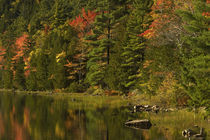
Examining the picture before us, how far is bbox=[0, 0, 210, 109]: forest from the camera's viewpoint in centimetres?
2266

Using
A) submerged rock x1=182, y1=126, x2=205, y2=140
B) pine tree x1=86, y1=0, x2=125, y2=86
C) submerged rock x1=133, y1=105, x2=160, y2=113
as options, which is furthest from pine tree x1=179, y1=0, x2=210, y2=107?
pine tree x1=86, y1=0, x2=125, y2=86

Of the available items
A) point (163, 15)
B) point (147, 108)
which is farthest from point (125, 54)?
point (147, 108)

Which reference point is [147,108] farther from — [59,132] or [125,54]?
[125,54]

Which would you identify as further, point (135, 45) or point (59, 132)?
point (135, 45)

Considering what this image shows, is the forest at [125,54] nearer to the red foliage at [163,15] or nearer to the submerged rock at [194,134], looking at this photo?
the red foliage at [163,15]

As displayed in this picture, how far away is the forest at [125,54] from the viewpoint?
22.7 metres

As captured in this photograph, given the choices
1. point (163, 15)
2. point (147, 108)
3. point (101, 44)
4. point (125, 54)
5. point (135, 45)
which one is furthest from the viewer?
point (101, 44)

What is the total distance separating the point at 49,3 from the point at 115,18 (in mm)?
65338

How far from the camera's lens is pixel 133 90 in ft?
146

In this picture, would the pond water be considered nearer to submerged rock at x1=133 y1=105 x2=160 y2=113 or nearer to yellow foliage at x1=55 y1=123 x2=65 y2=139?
yellow foliage at x1=55 y1=123 x2=65 y2=139

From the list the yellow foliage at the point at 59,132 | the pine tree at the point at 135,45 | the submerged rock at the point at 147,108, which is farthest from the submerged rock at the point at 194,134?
the pine tree at the point at 135,45

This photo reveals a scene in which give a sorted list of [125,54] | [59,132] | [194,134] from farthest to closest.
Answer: [125,54] → [59,132] → [194,134]

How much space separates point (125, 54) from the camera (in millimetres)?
45562

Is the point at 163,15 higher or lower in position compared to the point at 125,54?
higher
